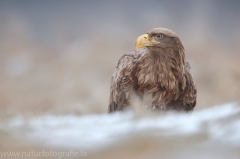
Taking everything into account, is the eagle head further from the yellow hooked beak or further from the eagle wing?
the eagle wing

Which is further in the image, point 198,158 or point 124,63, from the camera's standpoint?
point 124,63

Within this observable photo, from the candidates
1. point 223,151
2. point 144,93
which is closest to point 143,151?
point 223,151

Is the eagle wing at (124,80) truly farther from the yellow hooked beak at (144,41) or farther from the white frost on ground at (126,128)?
the white frost on ground at (126,128)

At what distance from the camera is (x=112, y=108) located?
16.7 ft

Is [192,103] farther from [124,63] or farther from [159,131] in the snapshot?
[159,131]

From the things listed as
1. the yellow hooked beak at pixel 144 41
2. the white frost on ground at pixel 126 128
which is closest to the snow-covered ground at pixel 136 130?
the white frost on ground at pixel 126 128

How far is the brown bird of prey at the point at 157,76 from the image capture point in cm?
466

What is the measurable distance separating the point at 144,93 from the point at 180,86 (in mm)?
339

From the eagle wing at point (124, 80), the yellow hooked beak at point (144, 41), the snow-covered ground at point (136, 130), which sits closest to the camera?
the snow-covered ground at point (136, 130)

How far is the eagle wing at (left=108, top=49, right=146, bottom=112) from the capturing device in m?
4.84

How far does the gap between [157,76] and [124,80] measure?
33cm

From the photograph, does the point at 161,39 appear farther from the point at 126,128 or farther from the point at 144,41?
the point at 126,128

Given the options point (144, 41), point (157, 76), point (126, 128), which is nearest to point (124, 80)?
point (157, 76)

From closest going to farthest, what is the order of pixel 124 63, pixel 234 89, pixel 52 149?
pixel 52 149, pixel 234 89, pixel 124 63
